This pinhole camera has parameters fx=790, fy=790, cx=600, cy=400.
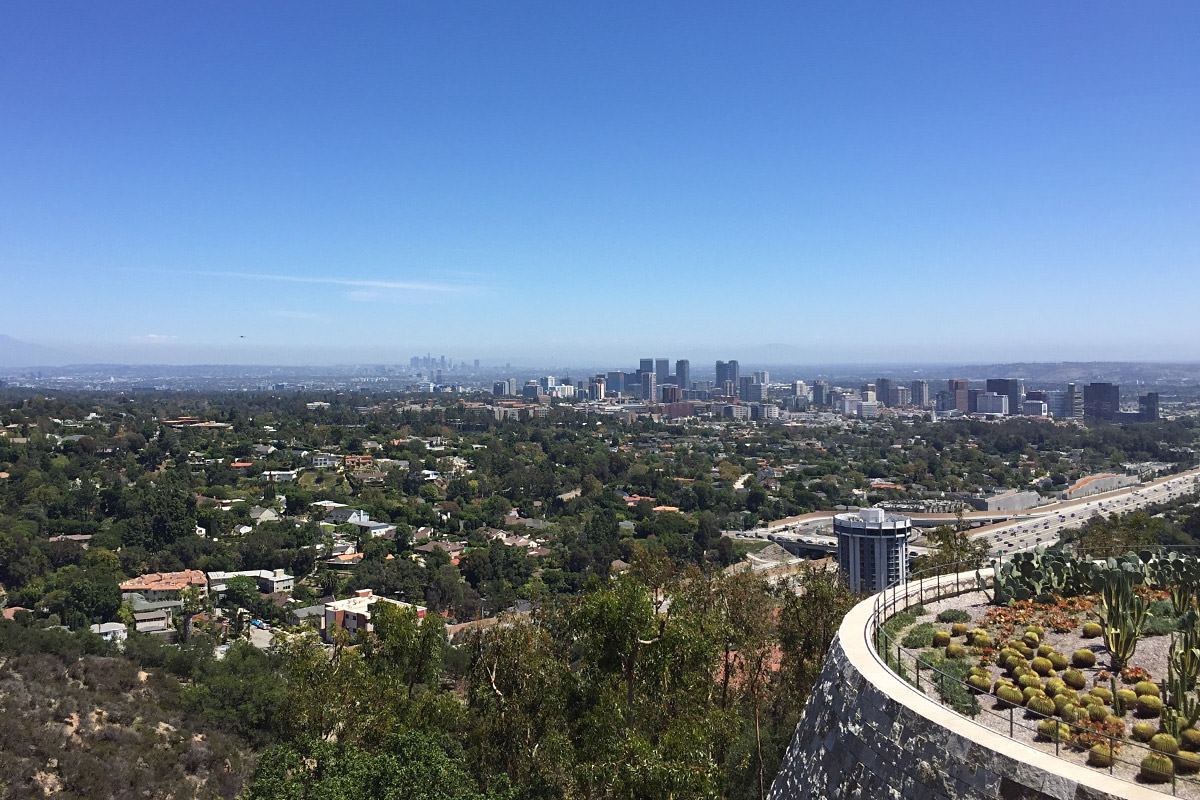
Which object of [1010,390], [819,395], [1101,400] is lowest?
[819,395]

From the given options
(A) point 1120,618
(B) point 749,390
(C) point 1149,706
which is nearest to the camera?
(C) point 1149,706

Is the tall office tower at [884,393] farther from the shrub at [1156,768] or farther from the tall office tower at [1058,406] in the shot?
the shrub at [1156,768]

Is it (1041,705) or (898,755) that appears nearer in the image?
(898,755)

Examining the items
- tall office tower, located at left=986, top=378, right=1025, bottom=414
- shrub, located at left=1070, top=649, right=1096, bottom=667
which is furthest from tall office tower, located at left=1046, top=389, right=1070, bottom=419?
shrub, located at left=1070, top=649, right=1096, bottom=667

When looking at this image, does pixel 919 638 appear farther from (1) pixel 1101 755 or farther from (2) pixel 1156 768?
(2) pixel 1156 768

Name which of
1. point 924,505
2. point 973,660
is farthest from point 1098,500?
point 973,660

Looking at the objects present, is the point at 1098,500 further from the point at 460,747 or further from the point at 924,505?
the point at 460,747

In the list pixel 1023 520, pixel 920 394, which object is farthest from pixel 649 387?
pixel 1023 520

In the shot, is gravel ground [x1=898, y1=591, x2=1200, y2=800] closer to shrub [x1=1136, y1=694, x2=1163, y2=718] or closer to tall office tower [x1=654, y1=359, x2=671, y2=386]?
shrub [x1=1136, y1=694, x2=1163, y2=718]
